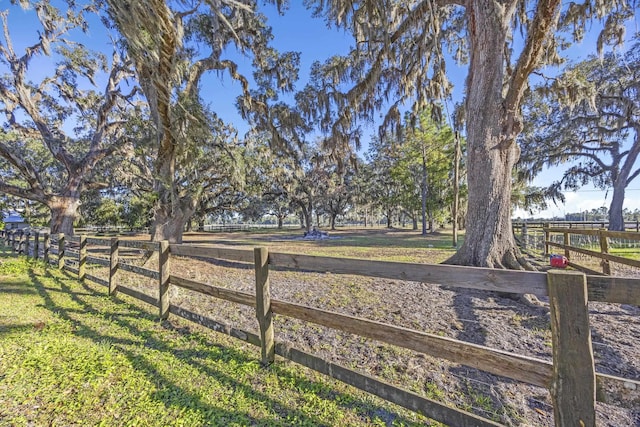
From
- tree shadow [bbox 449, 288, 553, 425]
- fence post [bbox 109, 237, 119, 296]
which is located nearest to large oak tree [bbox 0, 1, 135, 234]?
fence post [bbox 109, 237, 119, 296]

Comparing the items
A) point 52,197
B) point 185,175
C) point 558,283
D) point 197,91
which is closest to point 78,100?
point 52,197

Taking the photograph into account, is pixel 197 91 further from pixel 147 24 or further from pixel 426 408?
pixel 426 408

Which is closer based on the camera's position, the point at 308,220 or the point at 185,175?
the point at 185,175

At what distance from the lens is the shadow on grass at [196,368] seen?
218cm

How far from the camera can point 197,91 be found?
8.23 meters

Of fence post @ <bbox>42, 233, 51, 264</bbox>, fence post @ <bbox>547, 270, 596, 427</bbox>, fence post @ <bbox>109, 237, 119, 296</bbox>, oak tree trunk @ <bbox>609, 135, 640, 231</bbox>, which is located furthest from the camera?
oak tree trunk @ <bbox>609, 135, 640, 231</bbox>

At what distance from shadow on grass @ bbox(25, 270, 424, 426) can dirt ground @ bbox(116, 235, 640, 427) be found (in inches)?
15.8

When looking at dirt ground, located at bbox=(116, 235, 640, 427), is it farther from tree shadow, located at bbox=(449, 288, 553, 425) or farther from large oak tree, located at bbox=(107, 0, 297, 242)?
large oak tree, located at bbox=(107, 0, 297, 242)

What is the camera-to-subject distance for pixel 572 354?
146cm

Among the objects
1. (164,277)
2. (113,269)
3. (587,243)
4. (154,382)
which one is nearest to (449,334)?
(154,382)

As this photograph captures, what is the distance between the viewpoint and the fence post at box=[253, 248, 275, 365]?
2.90 metres

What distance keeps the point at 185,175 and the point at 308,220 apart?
15518mm

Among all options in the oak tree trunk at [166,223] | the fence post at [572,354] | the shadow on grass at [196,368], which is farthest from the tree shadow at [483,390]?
the oak tree trunk at [166,223]

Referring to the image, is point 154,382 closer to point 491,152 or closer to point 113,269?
point 113,269
